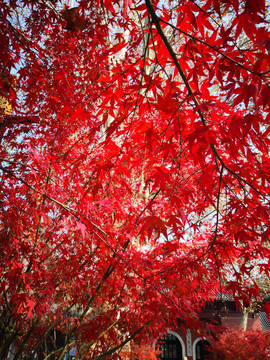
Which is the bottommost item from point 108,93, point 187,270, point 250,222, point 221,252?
point 187,270

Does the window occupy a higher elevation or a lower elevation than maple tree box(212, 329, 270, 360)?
lower

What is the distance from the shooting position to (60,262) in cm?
348

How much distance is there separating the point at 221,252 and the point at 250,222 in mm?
745

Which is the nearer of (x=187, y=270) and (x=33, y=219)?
(x=187, y=270)

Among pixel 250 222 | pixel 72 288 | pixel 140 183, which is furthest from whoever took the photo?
pixel 140 183

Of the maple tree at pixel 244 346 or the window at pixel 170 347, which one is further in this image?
the window at pixel 170 347

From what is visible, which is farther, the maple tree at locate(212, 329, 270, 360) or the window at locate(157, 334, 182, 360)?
the window at locate(157, 334, 182, 360)

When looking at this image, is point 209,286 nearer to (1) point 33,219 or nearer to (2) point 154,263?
(2) point 154,263

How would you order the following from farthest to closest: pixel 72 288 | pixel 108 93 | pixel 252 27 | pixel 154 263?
1. pixel 72 288
2. pixel 154 263
3. pixel 108 93
4. pixel 252 27

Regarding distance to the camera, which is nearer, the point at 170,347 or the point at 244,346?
the point at 244,346

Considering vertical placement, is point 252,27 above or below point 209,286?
above

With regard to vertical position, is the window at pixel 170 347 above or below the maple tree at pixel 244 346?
below

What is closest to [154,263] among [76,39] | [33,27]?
[76,39]

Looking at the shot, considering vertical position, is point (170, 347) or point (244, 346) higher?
point (244, 346)
